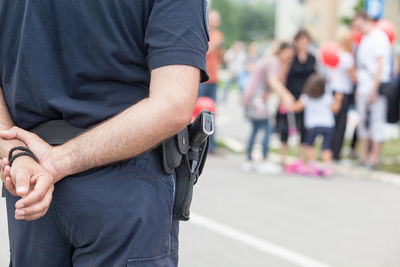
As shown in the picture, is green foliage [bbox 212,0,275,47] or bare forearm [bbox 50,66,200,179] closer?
bare forearm [bbox 50,66,200,179]

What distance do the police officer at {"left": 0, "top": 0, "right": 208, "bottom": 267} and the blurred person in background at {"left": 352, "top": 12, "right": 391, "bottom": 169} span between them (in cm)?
664

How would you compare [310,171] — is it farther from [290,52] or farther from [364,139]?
[290,52]

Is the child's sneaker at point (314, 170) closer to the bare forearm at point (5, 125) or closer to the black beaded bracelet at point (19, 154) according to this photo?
the bare forearm at point (5, 125)

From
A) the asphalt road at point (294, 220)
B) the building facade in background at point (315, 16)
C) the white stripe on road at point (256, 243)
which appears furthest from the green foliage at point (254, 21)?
the white stripe on road at point (256, 243)

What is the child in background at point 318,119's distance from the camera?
24.8 ft

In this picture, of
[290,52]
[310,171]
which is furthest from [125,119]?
[290,52]

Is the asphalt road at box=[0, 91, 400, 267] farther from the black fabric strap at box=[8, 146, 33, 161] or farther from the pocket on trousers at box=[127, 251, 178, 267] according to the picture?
the black fabric strap at box=[8, 146, 33, 161]

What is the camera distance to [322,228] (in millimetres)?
5152

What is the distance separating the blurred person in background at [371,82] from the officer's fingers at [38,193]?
6.89m

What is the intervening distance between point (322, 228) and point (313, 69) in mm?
3532

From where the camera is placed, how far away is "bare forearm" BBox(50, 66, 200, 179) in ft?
4.82

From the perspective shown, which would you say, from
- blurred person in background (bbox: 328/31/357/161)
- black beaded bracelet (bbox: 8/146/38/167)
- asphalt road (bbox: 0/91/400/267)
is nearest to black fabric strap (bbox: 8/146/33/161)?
black beaded bracelet (bbox: 8/146/38/167)

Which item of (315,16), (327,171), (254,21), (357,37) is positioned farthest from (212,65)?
(254,21)

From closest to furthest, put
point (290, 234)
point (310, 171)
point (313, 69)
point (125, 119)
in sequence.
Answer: point (125, 119), point (290, 234), point (310, 171), point (313, 69)
